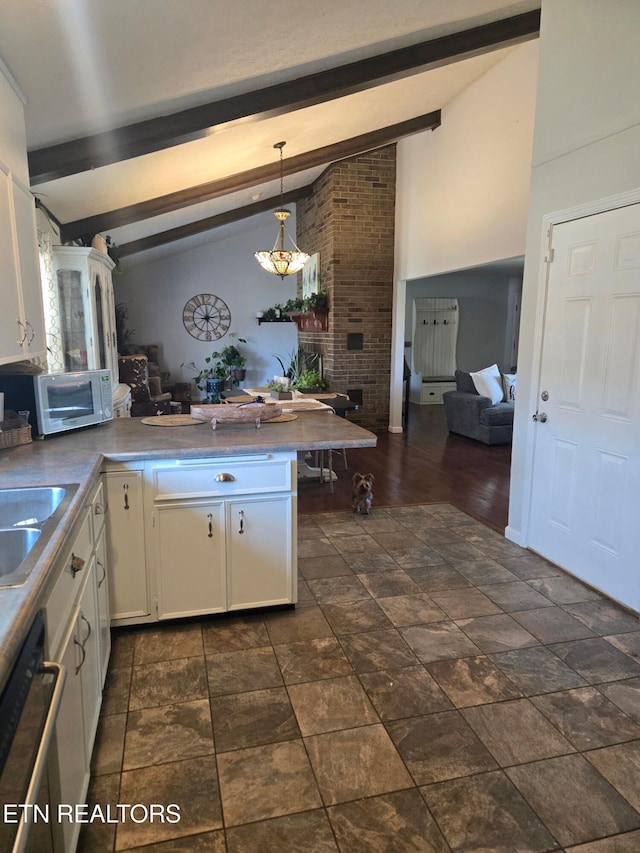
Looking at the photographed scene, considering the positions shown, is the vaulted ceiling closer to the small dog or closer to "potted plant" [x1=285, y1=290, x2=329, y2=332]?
"potted plant" [x1=285, y1=290, x2=329, y2=332]

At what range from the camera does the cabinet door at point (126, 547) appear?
2320mm

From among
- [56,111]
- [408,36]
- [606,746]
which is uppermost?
[408,36]

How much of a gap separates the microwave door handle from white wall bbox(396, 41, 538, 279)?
453cm

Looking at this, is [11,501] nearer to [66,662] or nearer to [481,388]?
[66,662]

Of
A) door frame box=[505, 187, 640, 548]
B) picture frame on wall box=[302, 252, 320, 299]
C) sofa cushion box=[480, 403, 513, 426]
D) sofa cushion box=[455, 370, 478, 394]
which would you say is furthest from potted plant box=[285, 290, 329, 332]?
door frame box=[505, 187, 640, 548]

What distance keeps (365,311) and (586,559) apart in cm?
470

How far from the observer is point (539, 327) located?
329 centimetres

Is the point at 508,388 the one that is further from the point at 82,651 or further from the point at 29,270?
the point at 82,651

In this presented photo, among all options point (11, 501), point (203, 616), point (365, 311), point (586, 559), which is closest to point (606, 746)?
point (586, 559)

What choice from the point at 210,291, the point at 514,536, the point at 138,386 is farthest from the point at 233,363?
the point at 514,536

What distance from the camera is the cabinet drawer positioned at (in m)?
1.28

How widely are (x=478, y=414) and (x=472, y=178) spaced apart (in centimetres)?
268

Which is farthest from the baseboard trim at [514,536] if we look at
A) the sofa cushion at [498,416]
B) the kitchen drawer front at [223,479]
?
the sofa cushion at [498,416]

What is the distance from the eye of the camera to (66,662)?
1403 mm
